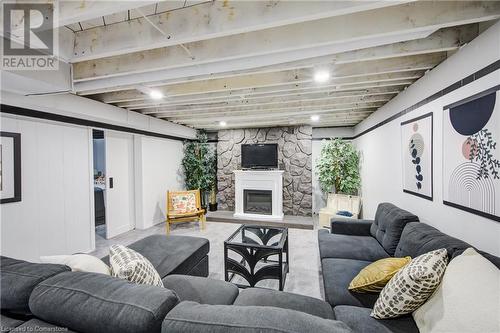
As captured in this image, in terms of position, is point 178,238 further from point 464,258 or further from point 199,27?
point 464,258

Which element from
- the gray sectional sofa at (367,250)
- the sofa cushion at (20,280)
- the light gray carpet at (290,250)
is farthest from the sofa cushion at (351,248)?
the sofa cushion at (20,280)

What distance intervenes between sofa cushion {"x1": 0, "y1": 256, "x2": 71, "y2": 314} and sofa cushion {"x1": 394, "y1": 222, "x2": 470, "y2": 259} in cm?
236

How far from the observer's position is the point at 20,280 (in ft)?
3.67

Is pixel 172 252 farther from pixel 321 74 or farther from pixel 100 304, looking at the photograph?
pixel 321 74

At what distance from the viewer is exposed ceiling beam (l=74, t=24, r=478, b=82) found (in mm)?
1757

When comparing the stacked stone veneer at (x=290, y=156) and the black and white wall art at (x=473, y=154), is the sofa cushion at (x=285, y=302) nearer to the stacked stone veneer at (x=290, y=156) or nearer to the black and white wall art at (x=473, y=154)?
the black and white wall art at (x=473, y=154)

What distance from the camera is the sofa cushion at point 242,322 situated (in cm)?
85

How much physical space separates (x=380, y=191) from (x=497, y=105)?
2.44 metres

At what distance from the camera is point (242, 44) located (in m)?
1.84

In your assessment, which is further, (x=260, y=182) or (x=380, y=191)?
(x=260, y=182)

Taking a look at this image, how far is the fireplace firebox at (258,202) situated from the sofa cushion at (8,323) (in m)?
4.62

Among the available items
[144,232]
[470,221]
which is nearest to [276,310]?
[470,221]

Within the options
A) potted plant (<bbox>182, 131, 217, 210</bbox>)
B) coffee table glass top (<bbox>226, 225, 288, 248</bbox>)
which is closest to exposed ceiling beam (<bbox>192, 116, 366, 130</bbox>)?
potted plant (<bbox>182, 131, 217, 210</bbox>)

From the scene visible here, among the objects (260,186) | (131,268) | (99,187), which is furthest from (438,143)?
(99,187)
